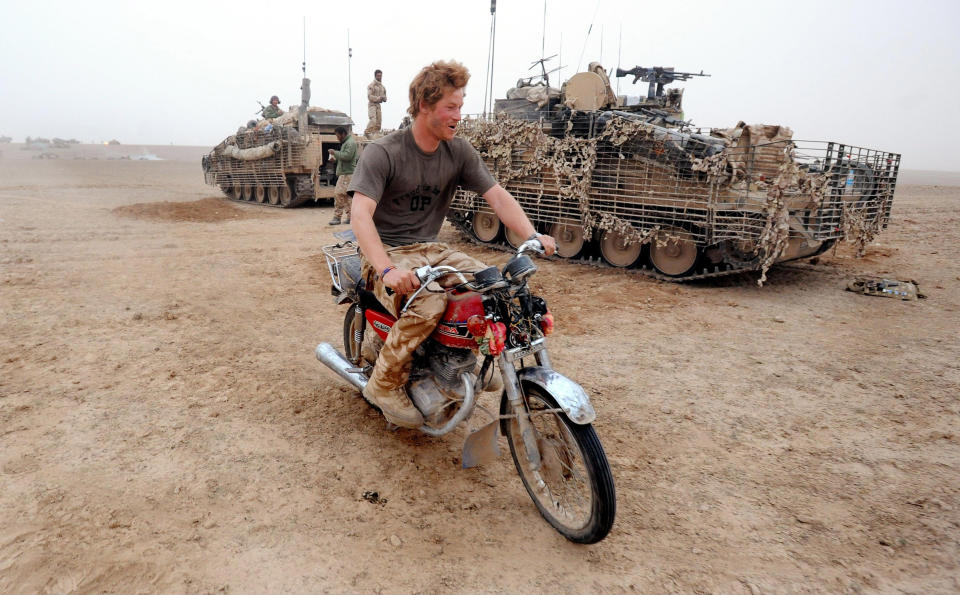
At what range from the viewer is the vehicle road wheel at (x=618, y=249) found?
813 centimetres

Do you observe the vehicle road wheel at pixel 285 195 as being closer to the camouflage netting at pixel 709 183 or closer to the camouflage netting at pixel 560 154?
the camouflage netting at pixel 560 154

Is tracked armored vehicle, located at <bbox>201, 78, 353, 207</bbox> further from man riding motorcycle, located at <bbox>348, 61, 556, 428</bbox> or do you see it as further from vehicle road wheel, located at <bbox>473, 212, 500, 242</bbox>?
man riding motorcycle, located at <bbox>348, 61, 556, 428</bbox>

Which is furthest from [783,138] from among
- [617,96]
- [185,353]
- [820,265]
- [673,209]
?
[185,353]

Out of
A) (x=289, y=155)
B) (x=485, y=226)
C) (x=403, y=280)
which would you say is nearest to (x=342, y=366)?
(x=403, y=280)

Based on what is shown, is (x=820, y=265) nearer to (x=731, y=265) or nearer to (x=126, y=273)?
(x=731, y=265)

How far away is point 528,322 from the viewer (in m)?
2.53

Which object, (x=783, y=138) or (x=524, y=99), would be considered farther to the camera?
(x=524, y=99)

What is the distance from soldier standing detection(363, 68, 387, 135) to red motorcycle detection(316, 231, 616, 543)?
13551mm

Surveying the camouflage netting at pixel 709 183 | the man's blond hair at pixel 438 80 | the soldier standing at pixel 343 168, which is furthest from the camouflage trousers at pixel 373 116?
the man's blond hair at pixel 438 80

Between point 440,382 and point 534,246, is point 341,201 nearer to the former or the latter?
point 440,382

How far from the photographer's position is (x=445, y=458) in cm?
321

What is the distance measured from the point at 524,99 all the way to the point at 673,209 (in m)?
4.16

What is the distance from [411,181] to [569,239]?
6331 millimetres

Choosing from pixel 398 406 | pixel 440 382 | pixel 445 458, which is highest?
pixel 440 382
